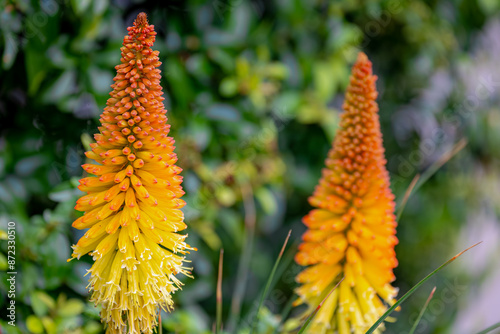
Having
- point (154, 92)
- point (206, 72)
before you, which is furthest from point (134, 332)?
point (206, 72)

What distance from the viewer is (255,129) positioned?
208 centimetres

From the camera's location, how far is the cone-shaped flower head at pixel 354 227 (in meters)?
1.18

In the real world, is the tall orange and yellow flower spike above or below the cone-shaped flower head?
above

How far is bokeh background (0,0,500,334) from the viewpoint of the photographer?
1462 mm

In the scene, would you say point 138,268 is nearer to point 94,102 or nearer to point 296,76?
point 94,102

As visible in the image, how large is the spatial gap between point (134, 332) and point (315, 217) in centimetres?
56

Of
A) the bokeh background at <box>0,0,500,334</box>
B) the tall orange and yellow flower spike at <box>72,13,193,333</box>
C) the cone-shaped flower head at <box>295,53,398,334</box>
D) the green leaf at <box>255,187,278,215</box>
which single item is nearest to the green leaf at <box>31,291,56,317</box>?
the bokeh background at <box>0,0,500,334</box>

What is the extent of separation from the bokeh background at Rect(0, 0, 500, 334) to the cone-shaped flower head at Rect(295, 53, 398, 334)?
0.16 m

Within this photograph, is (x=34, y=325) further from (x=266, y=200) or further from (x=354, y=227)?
(x=266, y=200)

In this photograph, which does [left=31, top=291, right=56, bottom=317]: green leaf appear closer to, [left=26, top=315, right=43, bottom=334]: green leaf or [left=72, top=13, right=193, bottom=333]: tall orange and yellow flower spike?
[left=26, top=315, right=43, bottom=334]: green leaf

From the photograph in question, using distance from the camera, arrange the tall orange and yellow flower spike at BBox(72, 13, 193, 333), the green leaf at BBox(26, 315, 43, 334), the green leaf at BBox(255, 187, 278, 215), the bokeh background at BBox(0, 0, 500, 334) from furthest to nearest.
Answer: the green leaf at BBox(255, 187, 278, 215)
the bokeh background at BBox(0, 0, 500, 334)
the green leaf at BBox(26, 315, 43, 334)
the tall orange and yellow flower spike at BBox(72, 13, 193, 333)

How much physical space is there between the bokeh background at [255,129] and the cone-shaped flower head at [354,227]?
0.53 feet

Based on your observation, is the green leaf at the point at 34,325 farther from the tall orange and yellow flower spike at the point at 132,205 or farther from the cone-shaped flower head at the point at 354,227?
the cone-shaped flower head at the point at 354,227

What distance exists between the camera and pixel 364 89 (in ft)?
3.81
